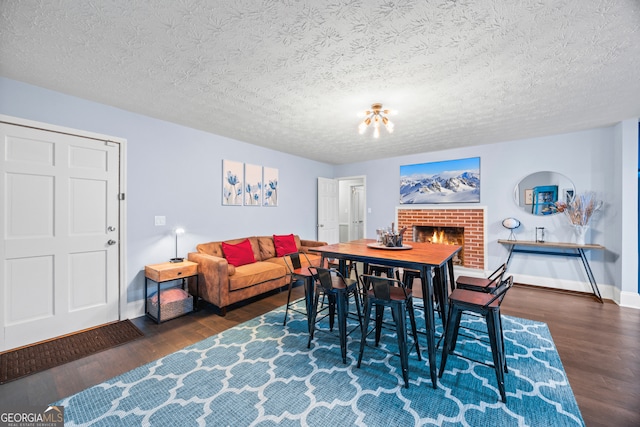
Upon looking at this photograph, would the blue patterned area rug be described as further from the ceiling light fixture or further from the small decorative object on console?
the small decorative object on console

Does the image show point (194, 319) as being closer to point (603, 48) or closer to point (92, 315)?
point (92, 315)

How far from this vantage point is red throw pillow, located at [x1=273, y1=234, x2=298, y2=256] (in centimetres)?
472

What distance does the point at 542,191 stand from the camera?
4.28m

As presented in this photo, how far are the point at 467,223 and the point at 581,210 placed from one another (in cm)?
153

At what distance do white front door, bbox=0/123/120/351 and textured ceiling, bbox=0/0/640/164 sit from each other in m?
0.64

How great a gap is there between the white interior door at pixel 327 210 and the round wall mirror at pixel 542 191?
3637 mm

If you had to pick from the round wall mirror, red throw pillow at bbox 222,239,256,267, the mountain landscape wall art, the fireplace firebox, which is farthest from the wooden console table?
red throw pillow at bbox 222,239,256,267

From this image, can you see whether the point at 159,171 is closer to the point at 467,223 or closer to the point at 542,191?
the point at 467,223

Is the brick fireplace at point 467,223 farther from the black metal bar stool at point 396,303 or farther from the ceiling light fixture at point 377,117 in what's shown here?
the black metal bar stool at point 396,303

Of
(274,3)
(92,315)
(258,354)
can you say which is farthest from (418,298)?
(92,315)

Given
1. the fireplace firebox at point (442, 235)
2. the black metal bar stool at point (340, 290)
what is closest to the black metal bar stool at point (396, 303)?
the black metal bar stool at point (340, 290)

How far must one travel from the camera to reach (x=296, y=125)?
141 inches

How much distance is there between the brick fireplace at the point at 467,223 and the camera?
4.79 m

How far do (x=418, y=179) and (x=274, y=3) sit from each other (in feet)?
15.0
